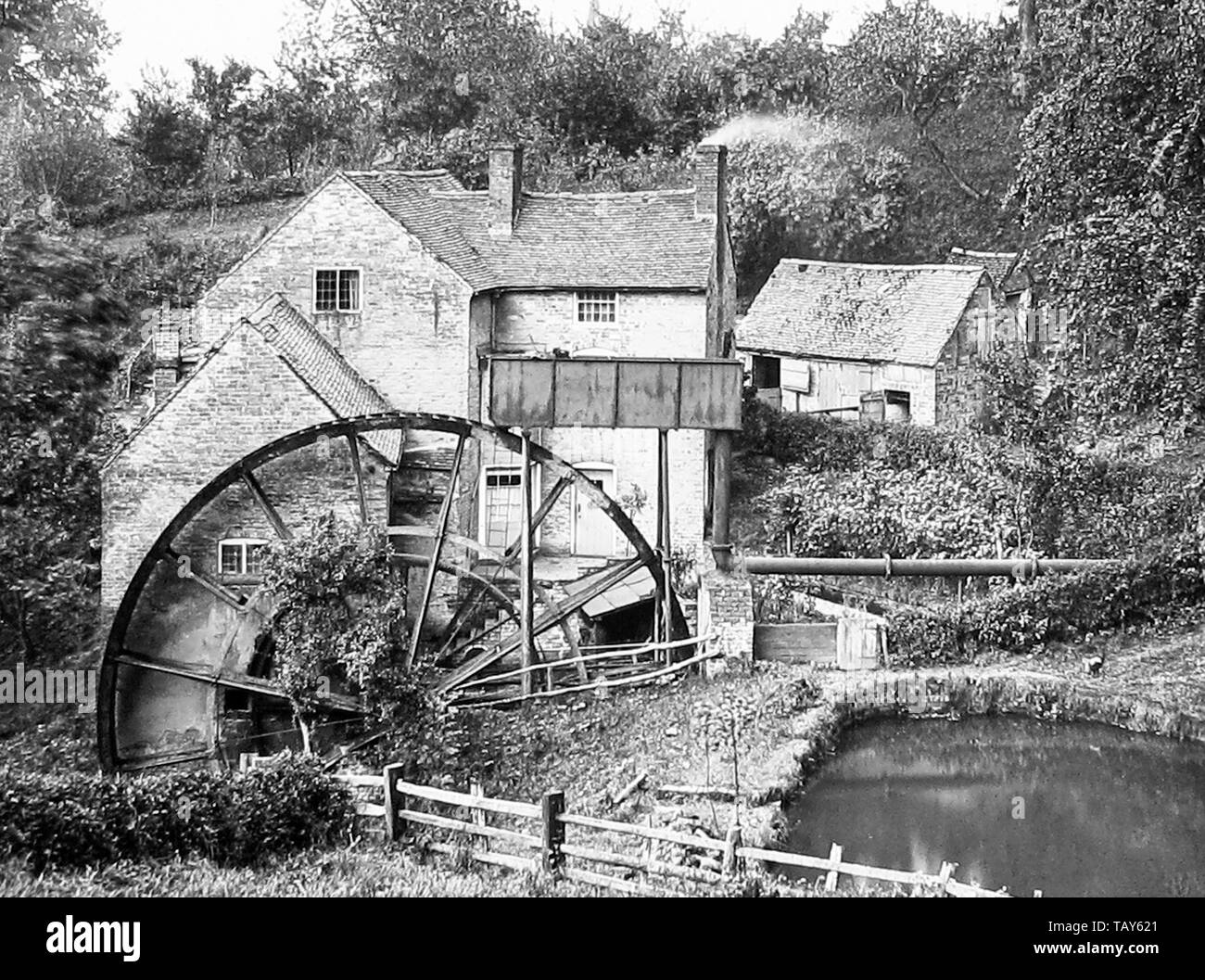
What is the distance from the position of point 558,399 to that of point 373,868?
27.9 ft

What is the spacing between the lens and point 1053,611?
21844 mm

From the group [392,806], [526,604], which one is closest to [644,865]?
[392,806]

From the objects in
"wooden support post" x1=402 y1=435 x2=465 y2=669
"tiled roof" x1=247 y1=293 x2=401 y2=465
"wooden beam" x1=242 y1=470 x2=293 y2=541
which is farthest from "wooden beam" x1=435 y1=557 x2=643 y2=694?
"tiled roof" x1=247 y1=293 x2=401 y2=465

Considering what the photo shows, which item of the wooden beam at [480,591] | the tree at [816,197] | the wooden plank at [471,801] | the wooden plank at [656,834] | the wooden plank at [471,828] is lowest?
the wooden plank at [471,828]

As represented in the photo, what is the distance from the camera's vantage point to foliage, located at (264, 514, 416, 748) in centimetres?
1716

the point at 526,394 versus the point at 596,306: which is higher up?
the point at 596,306

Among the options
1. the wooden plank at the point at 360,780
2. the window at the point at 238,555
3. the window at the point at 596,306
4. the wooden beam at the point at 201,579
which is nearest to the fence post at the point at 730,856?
the wooden plank at the point at 360,780

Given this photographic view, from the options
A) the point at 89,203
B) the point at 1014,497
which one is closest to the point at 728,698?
the point at 1014,497

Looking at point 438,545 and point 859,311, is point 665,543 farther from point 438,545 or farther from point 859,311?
point 859,311

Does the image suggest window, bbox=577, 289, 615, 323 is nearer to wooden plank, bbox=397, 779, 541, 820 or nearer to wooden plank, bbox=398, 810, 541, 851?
wooden plank, bbox=397, 779, 541, 820

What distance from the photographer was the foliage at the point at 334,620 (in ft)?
56.3

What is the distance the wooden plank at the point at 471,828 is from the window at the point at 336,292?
13.8m

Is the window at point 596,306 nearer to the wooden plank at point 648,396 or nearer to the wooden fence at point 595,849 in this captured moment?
the wooden plank at point 648,396

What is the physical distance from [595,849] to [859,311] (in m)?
22.9
